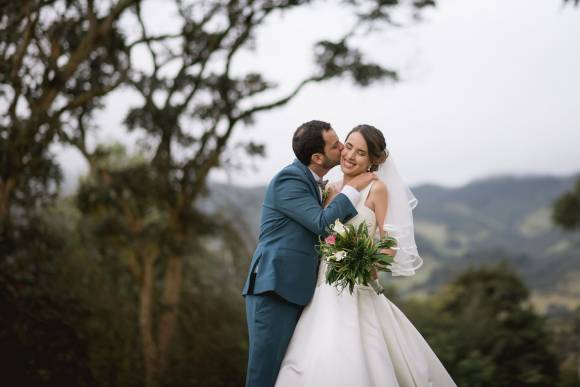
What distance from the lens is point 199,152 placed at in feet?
34.4

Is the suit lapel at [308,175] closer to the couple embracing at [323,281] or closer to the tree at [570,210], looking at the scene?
the couple embracing at [323,281]

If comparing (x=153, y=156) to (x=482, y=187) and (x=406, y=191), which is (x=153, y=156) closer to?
(x=406, y=191)

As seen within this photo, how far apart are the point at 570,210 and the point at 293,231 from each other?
17.8m

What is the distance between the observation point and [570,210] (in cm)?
1933

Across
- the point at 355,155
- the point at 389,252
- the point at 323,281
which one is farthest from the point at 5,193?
Answer: the point at 389,252

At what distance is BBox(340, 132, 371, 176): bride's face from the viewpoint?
3.69 metres

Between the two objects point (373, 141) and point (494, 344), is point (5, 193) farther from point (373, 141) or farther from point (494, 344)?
point (494, 344)

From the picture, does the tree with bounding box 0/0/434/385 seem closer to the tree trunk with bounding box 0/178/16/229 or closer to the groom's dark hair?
the tree trunk with bounding box 0/178/16/229

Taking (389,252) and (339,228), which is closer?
(339,228)

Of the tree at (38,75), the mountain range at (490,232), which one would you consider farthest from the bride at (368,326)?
the mountain range at (490,232)

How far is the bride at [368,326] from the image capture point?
11.1ft

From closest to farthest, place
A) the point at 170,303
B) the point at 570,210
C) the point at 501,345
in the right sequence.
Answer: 1. the point at 170,303
2. the point at 501,345
3. the point at 570,210

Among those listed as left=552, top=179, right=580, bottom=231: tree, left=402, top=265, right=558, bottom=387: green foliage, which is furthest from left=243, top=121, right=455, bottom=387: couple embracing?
left=552, top=179, right=580, bottom=231: tree

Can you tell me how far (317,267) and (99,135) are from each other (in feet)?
25.0
